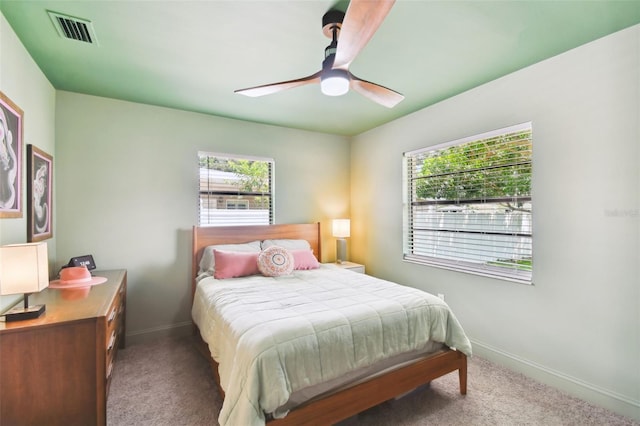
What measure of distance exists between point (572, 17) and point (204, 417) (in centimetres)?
349

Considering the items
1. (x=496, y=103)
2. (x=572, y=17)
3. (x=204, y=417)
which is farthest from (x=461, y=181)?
(x=204, y=417)

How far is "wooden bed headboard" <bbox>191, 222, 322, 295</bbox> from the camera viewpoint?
3355 millimetres

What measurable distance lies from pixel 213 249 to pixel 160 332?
42.9 inches

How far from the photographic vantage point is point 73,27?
1912 millimetres

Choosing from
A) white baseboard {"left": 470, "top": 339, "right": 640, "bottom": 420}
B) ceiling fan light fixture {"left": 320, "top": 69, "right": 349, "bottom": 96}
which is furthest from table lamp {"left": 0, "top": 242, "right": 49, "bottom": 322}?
white baseboard {"left": 470, "top": 339, "right": 640, "bottom": 420}

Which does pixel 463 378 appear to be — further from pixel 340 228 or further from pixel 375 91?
pixel 340 228

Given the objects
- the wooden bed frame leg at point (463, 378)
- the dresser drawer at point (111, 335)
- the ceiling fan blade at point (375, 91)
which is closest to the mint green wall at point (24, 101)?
the dresser drawer at point (111, 335)

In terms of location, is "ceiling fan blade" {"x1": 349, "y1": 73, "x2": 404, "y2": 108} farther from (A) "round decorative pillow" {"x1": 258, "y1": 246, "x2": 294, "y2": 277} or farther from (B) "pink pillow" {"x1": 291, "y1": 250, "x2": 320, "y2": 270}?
(B) "pink pillow" {"x1": 291, "y1": 250, "x2": 320, "y2": 270}

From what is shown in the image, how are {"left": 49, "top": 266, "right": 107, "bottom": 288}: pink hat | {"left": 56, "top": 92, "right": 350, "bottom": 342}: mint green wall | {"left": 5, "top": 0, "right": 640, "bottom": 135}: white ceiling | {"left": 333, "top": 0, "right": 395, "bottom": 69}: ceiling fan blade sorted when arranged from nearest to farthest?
{"left": 333, "top": 0, "right": 395, "bottom": 69}: ceiling fan blade < {"left": 5, "top": 0, "right": 640, "bottom": 135}: white ceiling < {"left": 49, "top": 266, "right": 107, "bottom": 288}: pink hat < {"left": 56, "top": 92, "right": 350, "bottom": 342}: mint green wall

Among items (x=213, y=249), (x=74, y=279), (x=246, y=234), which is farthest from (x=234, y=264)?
(x=74, y=279)

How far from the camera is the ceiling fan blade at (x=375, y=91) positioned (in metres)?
1.93

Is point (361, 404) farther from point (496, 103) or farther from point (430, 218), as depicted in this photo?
point (496, 103)

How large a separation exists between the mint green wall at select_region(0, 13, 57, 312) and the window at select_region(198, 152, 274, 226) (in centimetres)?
135

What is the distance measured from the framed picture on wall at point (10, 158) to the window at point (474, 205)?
3.52 meters
